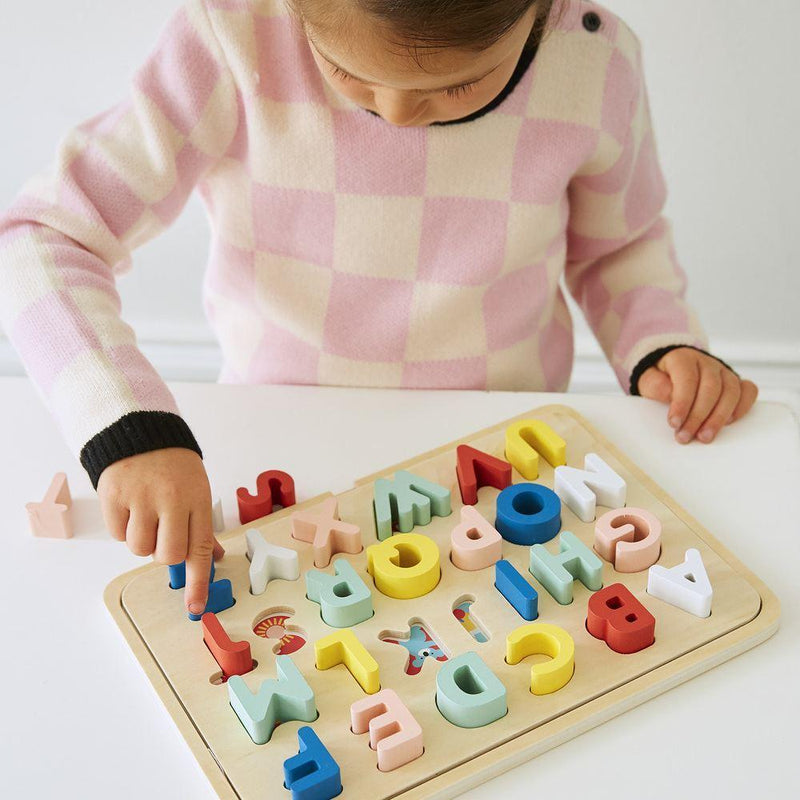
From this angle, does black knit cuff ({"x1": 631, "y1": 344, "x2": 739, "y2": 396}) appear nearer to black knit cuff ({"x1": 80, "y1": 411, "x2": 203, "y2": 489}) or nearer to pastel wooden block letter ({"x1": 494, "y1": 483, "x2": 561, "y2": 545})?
pastel wooden block letter ({"x1": 494, "y1": 483, "x2": 561, "y2": 545})

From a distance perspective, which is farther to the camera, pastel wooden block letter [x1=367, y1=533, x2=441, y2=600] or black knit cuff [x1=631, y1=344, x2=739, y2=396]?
black knit cuff [x1=631, y1=344, x2=739, y2=396]

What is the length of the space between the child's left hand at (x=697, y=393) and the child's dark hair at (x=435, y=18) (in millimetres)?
289

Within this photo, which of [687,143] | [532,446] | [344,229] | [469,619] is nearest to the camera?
[469,619]

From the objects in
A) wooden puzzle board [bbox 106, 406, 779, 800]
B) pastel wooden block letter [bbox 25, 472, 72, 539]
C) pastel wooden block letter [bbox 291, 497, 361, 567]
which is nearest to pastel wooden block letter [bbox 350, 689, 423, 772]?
wooden puzzle board [bbox 106, 406, 779, 800]

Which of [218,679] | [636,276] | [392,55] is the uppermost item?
[392,55]

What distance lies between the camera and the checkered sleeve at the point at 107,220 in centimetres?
64

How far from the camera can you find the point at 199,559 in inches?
23.0

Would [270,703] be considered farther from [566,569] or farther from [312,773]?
[566,569]

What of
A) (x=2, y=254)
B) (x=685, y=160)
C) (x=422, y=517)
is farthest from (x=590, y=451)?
(x=685, y=160)

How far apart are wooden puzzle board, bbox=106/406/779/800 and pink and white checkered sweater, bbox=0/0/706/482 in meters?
0.11

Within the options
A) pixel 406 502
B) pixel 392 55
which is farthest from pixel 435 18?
pixel 406 502

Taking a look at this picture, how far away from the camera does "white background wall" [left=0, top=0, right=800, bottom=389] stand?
1095 millimetres

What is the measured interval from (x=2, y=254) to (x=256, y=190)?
19cm

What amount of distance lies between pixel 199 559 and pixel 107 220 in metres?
0.27
